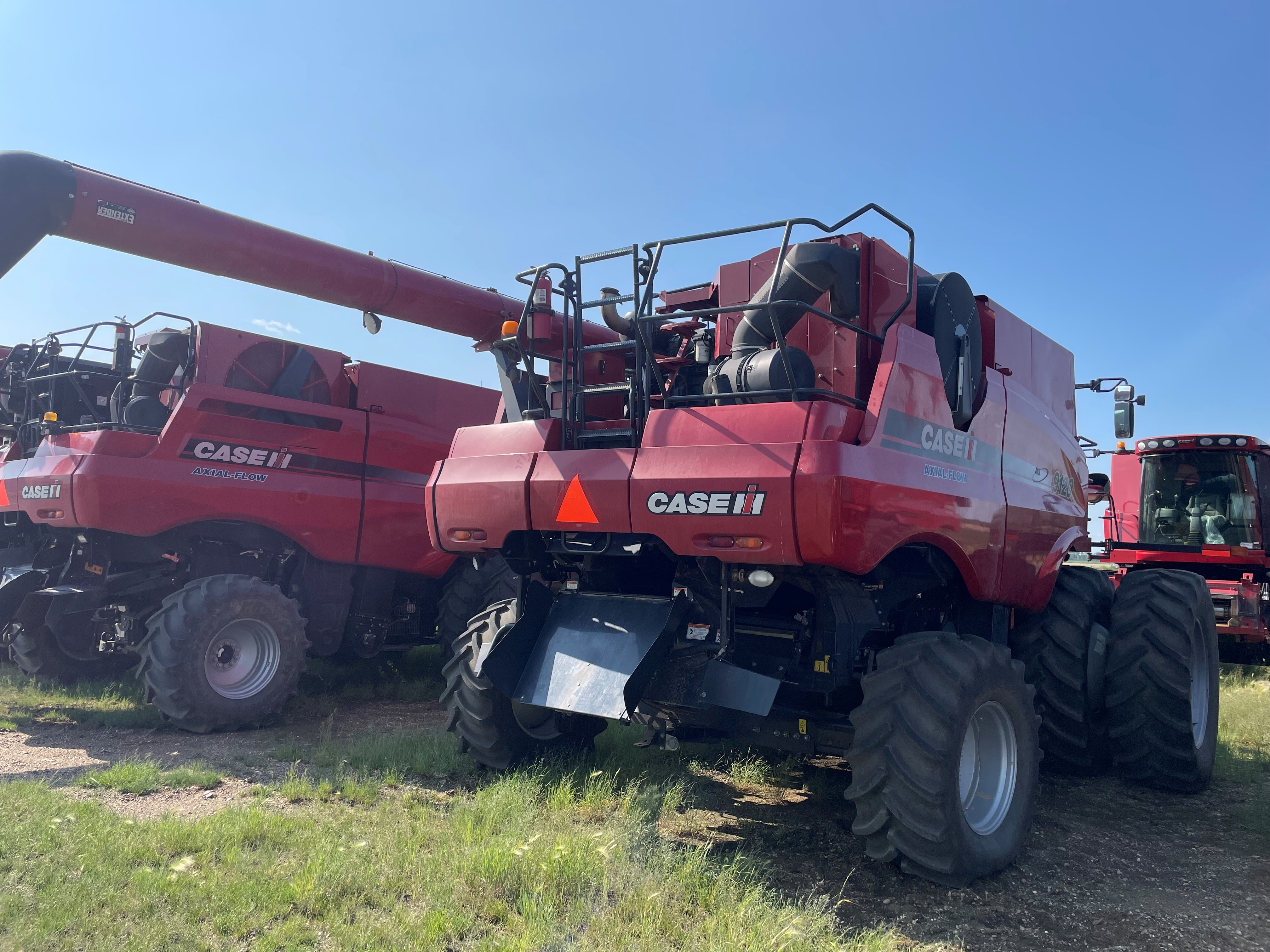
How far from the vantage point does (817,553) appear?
150 inches

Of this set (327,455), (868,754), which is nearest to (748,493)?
(868,754)

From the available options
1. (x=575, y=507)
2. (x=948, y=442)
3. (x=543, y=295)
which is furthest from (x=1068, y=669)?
(x=543, y=295)

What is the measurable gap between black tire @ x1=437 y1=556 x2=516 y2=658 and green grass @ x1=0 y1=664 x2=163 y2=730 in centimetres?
247

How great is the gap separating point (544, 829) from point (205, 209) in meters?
5.57

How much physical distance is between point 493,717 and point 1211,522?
925 centimetres

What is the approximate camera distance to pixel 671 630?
4.48 meters

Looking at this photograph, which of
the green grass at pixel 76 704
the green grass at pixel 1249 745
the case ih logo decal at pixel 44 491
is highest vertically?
the case ih logo decal at pixel 44 491

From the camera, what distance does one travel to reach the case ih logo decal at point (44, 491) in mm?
7176

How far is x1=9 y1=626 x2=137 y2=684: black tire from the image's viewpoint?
26.9ft

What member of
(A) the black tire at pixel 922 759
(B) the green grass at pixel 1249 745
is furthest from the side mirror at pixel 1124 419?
(A) the black tire at pixel 922 759

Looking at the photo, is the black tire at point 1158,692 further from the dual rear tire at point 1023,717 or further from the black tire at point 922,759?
the black tire at point 922,759

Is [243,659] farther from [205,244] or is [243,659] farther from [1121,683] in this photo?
[1121,683]

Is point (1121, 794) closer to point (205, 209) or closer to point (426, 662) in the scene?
point (426, 662)

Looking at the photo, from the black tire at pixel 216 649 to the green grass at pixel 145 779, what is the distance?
1336 mm
